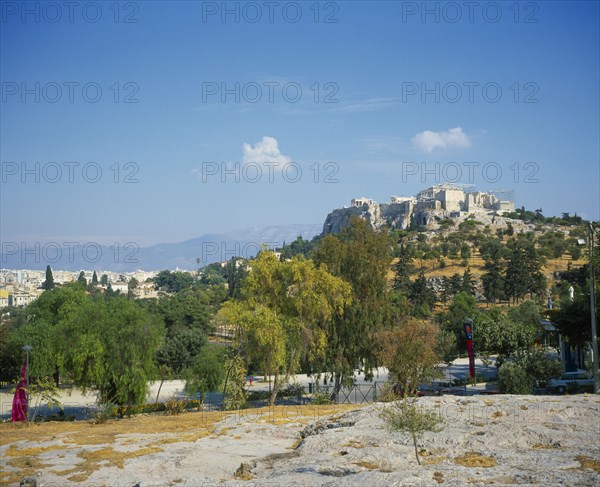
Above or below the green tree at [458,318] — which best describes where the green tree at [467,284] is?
above

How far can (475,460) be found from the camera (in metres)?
17.3

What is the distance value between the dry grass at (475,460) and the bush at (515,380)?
15938mm

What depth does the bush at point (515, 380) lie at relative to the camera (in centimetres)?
3275

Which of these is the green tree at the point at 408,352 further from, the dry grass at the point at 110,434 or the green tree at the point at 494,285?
the green tree at the point at 494,285

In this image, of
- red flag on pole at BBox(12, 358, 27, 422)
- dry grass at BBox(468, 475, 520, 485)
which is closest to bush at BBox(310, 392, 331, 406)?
red flag on pole at BBox(12, 358, 27, 422)

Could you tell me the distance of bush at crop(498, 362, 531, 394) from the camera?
3275cm

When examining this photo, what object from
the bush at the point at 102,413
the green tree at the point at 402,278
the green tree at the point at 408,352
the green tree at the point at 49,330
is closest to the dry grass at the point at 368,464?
the green tree at the point at 408,352

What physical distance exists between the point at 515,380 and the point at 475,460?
16860 mm

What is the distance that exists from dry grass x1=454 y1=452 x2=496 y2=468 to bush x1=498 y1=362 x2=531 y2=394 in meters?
15.9

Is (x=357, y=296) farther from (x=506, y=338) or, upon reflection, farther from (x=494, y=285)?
(x=494, y=285)

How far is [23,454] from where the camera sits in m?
20.9

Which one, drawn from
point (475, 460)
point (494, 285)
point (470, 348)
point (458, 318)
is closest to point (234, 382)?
point (475, 460)

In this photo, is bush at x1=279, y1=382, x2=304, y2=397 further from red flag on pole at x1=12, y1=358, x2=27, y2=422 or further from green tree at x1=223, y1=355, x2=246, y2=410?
red flag on pole at x1=12, y1=358, x2=27, y2=422

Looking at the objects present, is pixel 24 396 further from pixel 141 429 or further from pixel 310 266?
pixel 310 266
